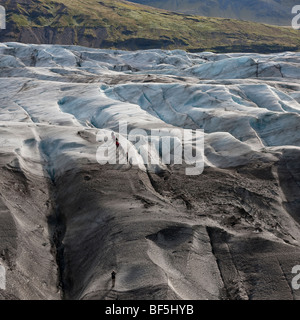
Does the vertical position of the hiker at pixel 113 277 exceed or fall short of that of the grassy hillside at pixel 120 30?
it falls short

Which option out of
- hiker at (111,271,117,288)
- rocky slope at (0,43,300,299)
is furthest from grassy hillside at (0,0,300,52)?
hiker at (111,271,117,288)

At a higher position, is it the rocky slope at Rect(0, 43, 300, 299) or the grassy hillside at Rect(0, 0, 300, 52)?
the grassy hillside at Rect(0, 0, 300, 52)

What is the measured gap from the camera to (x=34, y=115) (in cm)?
3712

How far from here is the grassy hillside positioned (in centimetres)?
14925

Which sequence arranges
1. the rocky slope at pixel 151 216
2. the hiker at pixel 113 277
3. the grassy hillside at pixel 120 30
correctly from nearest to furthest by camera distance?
the hiker at pixel 113 277, the rocky slope at pixel 151 216, the grassy hillside at pixel 120 30

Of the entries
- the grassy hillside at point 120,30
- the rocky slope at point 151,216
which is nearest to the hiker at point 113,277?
the rocky slope at point 151,216

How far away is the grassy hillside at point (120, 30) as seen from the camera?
14925 centimetres

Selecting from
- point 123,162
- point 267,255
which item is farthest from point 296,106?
point 267,255

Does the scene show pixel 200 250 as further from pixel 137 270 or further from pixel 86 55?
pixel 86 55

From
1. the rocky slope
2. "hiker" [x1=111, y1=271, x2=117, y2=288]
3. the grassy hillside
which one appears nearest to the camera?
"hiker" [x1=111, y1=271, x2=117, y2=288]

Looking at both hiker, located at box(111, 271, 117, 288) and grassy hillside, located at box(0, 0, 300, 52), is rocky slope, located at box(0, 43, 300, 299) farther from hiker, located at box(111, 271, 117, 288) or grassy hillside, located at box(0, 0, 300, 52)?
grassy hillside, located at box(0, 0, 300, 52)

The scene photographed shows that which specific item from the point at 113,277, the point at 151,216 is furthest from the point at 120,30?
the point at 113,277

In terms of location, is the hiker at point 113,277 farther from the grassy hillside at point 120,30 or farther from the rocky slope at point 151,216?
the grassy hillside at point 120,30
